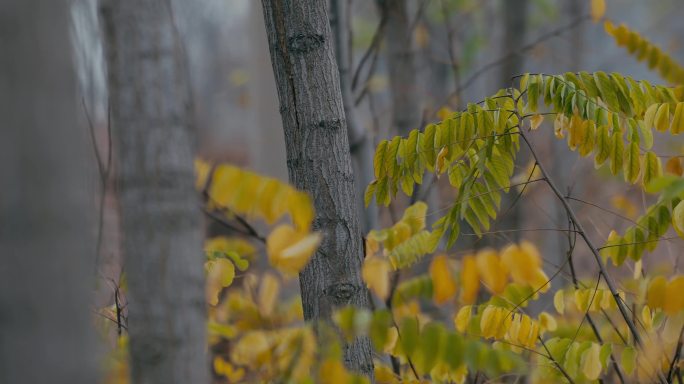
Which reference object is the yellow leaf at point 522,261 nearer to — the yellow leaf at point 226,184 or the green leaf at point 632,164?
the green leaf at point 632,164

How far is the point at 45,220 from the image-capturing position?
3.86 ft

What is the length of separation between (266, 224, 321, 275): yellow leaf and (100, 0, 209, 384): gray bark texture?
0.51 feet

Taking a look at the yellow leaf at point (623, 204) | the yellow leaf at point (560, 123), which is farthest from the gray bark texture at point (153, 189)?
the yellow leaf at point (623, 204)

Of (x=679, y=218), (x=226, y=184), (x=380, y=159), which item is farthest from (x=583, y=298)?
(x=226, y=184)

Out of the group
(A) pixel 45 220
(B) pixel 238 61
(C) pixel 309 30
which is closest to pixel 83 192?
(A) pixel 45 220

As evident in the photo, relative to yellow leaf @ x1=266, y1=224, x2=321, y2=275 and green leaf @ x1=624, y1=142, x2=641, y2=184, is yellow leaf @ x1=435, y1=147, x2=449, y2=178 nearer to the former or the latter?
green leaf @ x1=624, y1=142, x2=641, y2=184

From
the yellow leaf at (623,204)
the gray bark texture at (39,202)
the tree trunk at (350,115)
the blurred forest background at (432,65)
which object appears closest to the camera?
the gray bark texture at (39,202)

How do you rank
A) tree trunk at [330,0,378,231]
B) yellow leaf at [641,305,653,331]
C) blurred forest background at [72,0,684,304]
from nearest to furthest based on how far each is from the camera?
yellow leaf at [641,305,653,331]
tree trunk at [330,0,378,231]
blurred forest background at [72,0,684,304]

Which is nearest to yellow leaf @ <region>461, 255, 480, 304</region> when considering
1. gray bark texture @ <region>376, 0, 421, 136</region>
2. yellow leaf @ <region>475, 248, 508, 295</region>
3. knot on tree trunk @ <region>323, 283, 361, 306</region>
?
yellow leaf @ <region>475, 248, 508, 295</region>

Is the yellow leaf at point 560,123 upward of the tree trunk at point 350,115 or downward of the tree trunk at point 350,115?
downward

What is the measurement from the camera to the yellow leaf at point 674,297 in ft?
4.78

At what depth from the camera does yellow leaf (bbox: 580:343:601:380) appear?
1.82m

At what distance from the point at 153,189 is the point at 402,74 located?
294 cm

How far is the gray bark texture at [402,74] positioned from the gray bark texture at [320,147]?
6.96 ft
